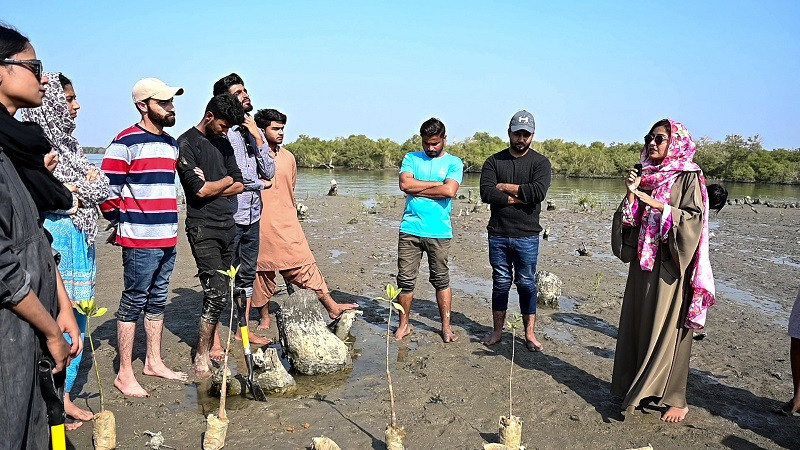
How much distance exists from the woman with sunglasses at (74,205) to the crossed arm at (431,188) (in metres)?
2.63

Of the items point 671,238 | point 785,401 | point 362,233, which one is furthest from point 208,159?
point 362,233

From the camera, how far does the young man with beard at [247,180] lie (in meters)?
4.84

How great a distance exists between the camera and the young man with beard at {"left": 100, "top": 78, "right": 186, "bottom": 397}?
3846 millimetres

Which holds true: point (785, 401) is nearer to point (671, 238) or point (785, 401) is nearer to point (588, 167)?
point (671, 238)

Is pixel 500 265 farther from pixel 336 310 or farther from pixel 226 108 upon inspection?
pixel 226 108

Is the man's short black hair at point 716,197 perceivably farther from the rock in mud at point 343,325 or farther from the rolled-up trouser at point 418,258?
the rock in mud at point 343,325

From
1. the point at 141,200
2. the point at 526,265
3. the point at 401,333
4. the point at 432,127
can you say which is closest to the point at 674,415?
the point at 526,265

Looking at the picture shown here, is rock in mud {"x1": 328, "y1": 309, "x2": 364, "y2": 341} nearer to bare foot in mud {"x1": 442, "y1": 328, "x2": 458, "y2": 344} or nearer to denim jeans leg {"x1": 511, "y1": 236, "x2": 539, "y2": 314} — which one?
bare foot in mud {"x1": 442, "y1": 328, "x2": 458, "y2": 344}

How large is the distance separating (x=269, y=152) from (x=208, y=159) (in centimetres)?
94

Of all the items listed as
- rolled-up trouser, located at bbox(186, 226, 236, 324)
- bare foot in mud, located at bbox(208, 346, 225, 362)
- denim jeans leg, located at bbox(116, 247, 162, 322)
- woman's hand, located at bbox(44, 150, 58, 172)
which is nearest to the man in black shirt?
rolled-up trouser, located at bbox(186, 226, 236, 324)

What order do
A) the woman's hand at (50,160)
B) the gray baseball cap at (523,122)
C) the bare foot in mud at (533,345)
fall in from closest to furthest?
the woman's hand at (50,160), the gray baseball cap at (523,122), the bare foot in mud at (533,345)

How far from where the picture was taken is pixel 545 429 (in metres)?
3.74

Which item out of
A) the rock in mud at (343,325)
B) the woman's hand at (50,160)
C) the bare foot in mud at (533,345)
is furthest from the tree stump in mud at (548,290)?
the woman's hand at (50,160)

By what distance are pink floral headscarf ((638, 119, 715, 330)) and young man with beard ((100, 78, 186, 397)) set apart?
345cm
